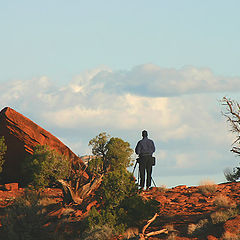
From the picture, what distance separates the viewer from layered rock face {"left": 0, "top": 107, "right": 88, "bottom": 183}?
91.9ft

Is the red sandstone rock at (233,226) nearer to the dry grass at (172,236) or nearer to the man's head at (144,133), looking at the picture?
the dry grass at (172,236)

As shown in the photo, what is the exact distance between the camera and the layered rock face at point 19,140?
28.0 m

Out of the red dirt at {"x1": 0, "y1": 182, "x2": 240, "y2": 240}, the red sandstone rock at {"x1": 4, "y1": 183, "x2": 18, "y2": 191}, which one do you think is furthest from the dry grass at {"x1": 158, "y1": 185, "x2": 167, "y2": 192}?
the red sandstone rock at {"x1": 4, "y1": 183, "x2": 18, "y2": 191}

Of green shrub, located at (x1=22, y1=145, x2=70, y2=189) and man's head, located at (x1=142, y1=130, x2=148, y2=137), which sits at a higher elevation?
man's head, located at (x1=142, y1=130, x2=148, y2=137)

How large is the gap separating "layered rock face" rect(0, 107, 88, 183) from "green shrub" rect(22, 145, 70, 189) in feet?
4.35

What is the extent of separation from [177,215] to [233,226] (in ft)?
10.1

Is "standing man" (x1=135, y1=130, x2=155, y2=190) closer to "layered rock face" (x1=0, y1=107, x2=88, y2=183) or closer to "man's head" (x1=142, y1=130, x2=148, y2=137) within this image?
"man's head" (x1=142, y1=130, x2=148, y2=137)

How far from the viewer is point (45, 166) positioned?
83.5 feet

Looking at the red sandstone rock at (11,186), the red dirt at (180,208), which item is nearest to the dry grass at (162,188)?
the red dirt at (180,208)

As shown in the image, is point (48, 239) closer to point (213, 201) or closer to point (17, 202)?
point (17, 202)

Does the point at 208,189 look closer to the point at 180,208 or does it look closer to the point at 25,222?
the point at 180,208

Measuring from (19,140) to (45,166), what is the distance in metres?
3.52

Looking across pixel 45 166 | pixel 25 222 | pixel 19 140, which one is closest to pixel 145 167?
pixel 45 166

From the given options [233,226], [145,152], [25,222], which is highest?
[145,152]
